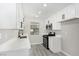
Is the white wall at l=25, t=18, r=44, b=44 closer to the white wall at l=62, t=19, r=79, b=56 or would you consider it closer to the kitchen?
the kitchen

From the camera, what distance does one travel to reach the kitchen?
6.28 ft

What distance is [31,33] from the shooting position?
966 centimetres

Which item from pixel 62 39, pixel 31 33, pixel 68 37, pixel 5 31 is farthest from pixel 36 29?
pixel 5 31

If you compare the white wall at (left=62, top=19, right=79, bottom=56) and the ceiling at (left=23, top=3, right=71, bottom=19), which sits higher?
the ceiling at (left=23, top=3, right=71, bottom=19)

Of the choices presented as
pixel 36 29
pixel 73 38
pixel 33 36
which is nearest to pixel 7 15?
pixel 73 38

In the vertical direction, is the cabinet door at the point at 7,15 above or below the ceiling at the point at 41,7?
below

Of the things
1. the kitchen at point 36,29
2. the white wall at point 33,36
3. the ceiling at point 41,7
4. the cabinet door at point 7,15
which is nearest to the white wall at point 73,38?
the kitchen at point 36,29

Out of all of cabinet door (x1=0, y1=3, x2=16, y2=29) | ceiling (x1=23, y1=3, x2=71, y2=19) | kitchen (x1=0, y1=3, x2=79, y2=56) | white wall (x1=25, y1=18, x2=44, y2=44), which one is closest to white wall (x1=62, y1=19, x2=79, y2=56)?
kitchen (x1=0, y1=3, x2=79, y2=56)

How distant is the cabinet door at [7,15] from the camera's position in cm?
182

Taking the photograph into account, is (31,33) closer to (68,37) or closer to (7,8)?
(68,37)

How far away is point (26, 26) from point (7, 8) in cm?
772

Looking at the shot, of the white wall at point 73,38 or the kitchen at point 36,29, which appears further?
the white wall at point 73,38

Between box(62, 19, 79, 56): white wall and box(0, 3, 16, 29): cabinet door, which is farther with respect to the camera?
box(62, 19, 79, 56): white wall

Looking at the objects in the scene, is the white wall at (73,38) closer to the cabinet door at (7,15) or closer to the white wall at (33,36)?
the cabinet door at (7,15)
